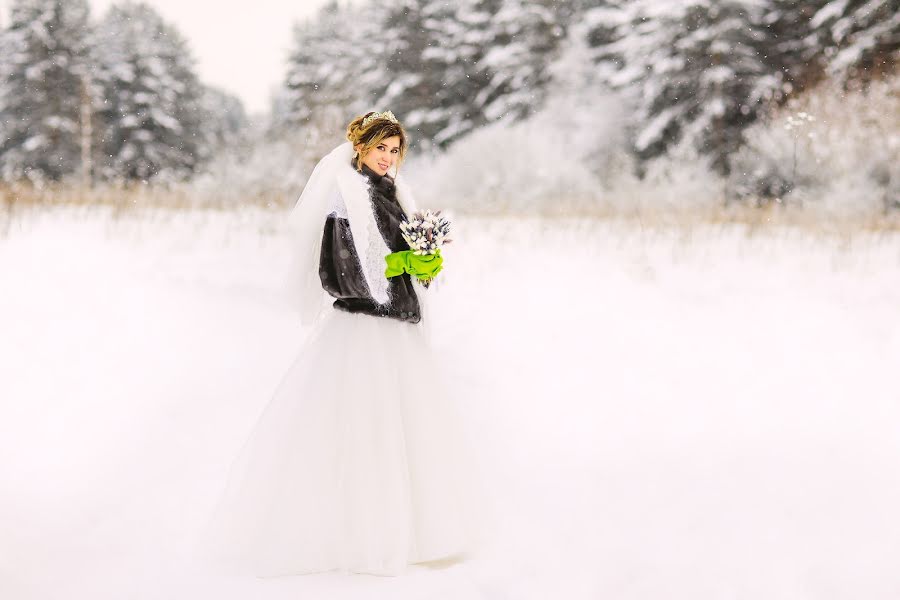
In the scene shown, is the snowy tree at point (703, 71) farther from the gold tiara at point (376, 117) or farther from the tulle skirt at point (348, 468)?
the tulle skirt at point (348, 468)

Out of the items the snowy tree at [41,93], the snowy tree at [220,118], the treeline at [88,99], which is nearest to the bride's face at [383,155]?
the treeline at [88,99]

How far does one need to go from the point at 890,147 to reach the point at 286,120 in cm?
2704

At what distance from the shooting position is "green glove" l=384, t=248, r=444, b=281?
10.8 ft

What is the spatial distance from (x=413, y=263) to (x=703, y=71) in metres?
15.9

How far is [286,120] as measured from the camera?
113 ft

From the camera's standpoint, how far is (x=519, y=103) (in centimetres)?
2289

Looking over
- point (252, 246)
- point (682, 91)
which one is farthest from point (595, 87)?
point (252, 246)

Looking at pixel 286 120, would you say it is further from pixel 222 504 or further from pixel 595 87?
pixel 222 504

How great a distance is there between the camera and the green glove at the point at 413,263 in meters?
3.29

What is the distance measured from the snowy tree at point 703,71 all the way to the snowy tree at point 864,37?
1.47 metres

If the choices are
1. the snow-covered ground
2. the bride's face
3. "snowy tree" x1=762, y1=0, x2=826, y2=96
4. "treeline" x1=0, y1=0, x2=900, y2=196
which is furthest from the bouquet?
"snowy tree" x1=762, y1=0, x2=826, y2=96

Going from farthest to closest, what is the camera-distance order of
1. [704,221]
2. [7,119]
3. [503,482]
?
[7,119]
[704,221]
[503,482]

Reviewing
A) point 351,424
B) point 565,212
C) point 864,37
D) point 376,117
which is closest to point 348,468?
point 351,424

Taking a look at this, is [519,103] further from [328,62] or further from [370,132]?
[370,132]
